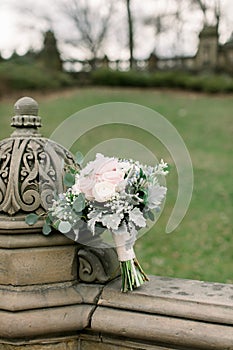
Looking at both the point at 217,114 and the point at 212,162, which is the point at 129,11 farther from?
the point at 212,162

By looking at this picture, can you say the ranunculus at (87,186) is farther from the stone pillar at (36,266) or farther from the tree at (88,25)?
the tree at (88,25)

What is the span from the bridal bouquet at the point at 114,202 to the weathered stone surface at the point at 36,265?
0.29ft

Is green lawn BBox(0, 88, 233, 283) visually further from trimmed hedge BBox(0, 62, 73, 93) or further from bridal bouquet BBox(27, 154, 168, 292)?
bridal bouquet BBox(27, 154, 168, 292)

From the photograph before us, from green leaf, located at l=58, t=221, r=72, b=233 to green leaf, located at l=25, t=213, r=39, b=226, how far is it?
0.11 meters

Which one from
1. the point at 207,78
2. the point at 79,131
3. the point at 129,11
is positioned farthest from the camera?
the point at 129,11

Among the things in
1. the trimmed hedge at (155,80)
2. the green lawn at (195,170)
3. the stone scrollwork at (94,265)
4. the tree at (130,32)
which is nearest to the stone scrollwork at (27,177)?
the stone scrollwork at (94,265)

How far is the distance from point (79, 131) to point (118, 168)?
0.27m

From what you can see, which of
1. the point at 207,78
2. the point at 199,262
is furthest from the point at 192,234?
the point at 207,78

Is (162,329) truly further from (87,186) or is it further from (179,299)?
(87,186)

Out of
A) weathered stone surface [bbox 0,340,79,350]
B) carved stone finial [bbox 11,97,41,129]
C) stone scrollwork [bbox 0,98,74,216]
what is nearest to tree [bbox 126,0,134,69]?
carved stone finial [bbox 11,97,41,129]

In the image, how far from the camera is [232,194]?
909cm

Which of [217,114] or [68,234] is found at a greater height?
[217,114]

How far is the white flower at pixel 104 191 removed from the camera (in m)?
2.12

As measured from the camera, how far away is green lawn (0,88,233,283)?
5.86 metres
